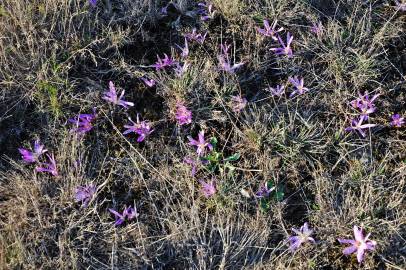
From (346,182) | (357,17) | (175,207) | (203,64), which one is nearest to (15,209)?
(175,207)

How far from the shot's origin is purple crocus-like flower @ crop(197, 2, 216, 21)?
282 cm

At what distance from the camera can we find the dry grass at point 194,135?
211cm

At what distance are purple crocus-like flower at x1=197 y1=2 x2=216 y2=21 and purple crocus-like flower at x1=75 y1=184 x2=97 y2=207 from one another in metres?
1.17

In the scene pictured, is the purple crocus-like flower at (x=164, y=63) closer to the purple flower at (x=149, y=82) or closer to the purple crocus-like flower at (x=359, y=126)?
the purple flower at (x=149, y=82)

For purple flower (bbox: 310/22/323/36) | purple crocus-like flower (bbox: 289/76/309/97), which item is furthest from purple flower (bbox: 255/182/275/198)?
purple flower (bbox: 310/22/323/36)

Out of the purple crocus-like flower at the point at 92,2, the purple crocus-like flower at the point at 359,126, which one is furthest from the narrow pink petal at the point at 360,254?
the purple crocus-like flower at the point at 92,2

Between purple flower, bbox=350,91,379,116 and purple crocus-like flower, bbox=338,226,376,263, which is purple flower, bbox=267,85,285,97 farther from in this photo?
purple crocus-like flower, bbox=338,226,376,263

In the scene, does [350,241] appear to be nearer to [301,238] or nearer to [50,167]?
[301,238]

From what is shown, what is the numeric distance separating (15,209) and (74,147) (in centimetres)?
37

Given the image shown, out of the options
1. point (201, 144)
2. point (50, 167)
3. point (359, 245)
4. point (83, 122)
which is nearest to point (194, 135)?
point (201, 144)

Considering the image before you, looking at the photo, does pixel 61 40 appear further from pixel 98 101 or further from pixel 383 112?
pixel 383 112

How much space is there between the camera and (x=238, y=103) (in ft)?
8.23

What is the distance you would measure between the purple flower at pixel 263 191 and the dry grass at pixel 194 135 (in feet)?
0.14

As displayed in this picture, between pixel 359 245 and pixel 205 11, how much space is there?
151 cm
